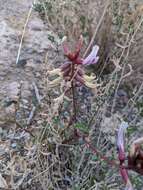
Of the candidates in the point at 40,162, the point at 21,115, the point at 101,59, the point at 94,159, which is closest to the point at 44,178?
the point at 40,162

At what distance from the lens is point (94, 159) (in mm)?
1844

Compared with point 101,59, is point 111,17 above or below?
above

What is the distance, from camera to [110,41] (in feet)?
7.80

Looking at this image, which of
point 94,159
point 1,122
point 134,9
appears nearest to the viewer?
point 94,159

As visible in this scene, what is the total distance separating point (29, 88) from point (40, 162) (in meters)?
0.50

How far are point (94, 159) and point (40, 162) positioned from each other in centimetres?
18

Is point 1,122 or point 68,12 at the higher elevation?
point 68,12

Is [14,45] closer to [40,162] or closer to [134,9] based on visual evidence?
[134,9]

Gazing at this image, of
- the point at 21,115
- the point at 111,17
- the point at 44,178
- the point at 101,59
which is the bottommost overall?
the point at 44,178

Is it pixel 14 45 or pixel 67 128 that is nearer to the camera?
pixel 67 128

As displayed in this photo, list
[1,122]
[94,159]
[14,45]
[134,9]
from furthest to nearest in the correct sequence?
1. [14,45]
2. [134,9]
3. [1,122]
4. [94,159]

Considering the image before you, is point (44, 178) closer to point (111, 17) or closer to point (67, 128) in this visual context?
point (67, 128)

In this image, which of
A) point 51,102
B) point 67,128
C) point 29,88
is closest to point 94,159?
point 67,128

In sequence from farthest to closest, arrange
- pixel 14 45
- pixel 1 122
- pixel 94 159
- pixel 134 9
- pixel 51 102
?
pixel 14 45
pixel 134 9
pixel 1 122
pixel 51 102
pixel 94 159
